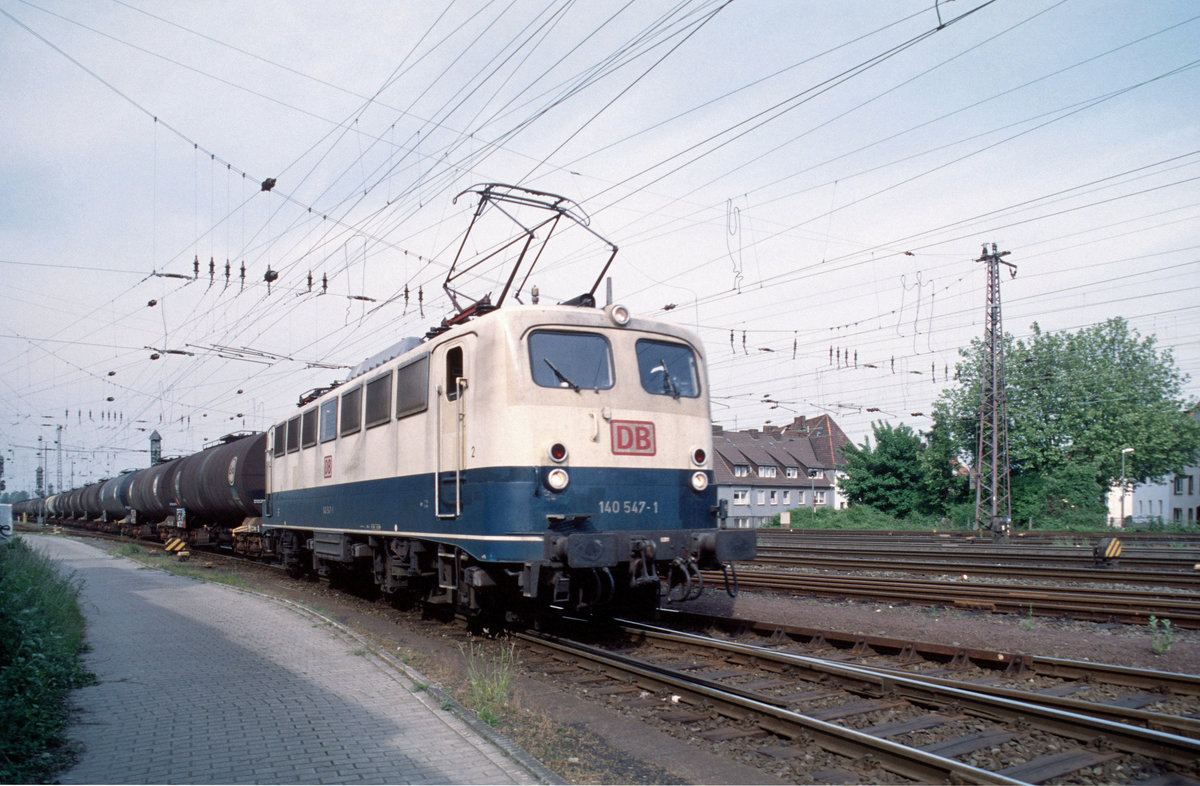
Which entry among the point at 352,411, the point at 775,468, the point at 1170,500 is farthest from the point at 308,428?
the point at 1170,500

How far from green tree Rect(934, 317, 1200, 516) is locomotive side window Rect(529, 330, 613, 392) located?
1395 inches

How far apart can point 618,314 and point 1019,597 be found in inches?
286

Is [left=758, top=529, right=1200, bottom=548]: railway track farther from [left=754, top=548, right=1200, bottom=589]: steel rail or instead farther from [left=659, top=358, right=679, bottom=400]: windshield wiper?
[left=659, top=358, right=679, bottom=400]: windshield wiper

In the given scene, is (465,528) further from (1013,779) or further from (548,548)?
(1013,779)

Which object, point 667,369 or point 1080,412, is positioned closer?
point 667,369

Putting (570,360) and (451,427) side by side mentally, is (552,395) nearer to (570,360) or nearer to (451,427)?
(570,360)

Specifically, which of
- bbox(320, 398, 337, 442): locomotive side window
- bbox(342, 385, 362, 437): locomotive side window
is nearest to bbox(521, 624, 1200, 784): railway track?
bbox(342, 385, 362, 437): locomotive side window

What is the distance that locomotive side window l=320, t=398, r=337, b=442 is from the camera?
1339 cm

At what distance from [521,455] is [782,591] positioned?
761 centimetres

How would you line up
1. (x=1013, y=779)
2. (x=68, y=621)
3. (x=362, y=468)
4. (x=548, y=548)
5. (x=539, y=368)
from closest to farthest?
(x=1013, y=779)
(x=548, y=548)
(x=539, y=368)
(x=68, y=621)
(x=362, y=468)

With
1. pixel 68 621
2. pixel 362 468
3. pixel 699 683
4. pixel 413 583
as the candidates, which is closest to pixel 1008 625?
pixel 699 683

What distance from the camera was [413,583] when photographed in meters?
11.0

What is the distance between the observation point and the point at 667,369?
30.5 ft

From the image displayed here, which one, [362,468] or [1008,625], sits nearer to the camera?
[1008,625]
